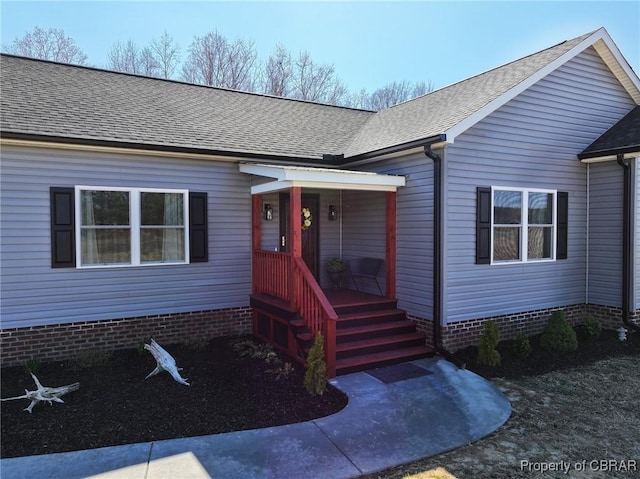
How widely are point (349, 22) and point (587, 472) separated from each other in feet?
40.6

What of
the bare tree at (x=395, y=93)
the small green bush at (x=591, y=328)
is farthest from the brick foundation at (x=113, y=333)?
the bare tree at (x=395, y=93)

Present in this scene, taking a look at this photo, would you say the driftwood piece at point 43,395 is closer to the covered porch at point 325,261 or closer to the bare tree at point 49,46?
the covered porch at point 325,261

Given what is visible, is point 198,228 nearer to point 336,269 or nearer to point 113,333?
point 113,333

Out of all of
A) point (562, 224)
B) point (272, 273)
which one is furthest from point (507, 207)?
point (272, 273)

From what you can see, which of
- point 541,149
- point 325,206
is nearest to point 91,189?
point 325,206

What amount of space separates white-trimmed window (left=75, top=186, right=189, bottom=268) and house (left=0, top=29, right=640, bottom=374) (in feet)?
0.08

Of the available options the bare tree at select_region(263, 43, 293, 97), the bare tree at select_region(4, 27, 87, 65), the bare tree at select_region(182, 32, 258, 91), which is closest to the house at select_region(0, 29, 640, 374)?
the bare tree at select_region(4, 27, 87, 65)

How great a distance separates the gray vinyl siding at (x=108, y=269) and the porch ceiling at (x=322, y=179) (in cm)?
97

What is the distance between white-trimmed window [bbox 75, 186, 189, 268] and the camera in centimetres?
655

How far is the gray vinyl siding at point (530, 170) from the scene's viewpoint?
263 inches

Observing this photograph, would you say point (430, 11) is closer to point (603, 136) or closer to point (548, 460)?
point (603, 136)

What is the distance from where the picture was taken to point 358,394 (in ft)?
17.1

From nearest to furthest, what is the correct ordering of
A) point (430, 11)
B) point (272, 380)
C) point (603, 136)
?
1. point (272, 380)
2. point (603, 136)
3. point (430, 11)

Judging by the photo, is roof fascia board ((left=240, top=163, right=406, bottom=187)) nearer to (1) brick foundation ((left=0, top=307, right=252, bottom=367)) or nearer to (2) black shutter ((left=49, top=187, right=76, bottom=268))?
(1) brick foundation ((left=0, top=307, right=252, bottom=367))
